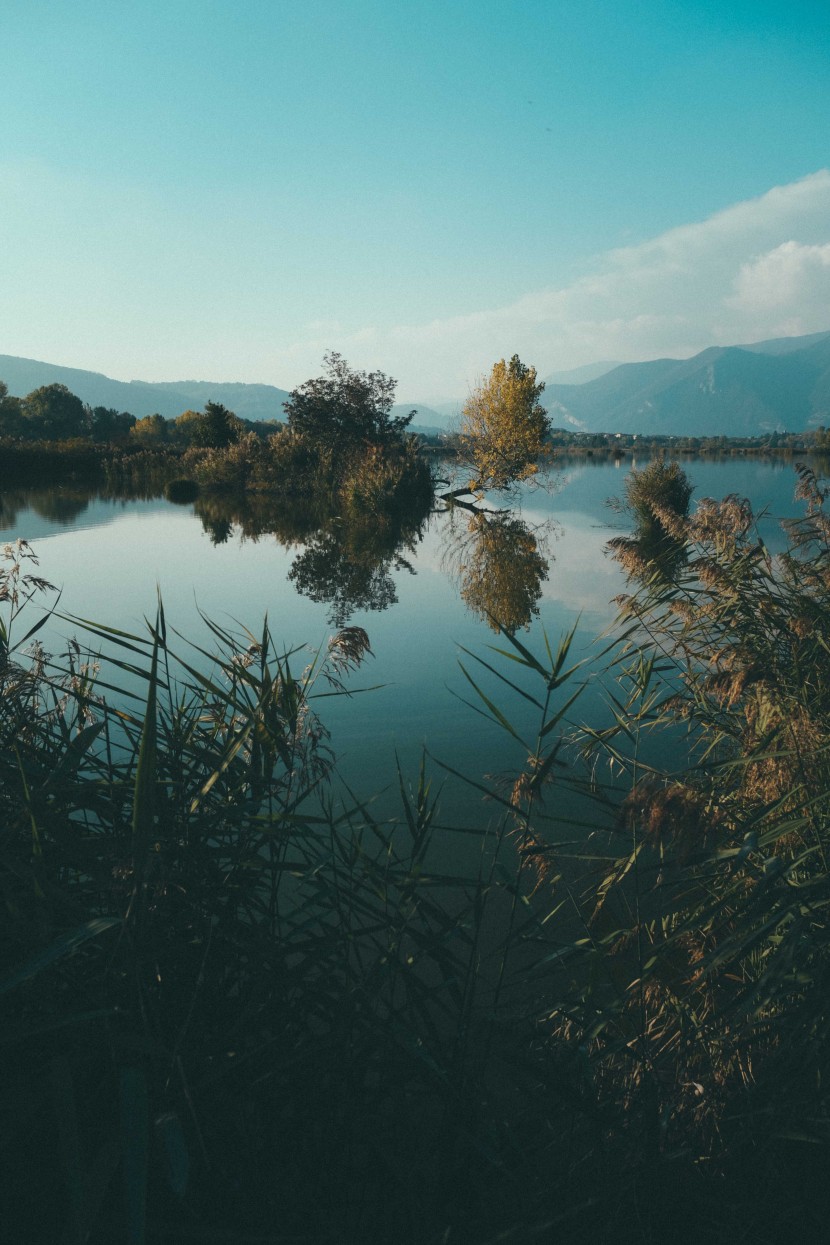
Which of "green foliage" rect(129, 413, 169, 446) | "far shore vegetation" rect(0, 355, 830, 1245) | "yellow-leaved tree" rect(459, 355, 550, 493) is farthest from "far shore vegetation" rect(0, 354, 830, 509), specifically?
"green foliage" rect(129, 413, 169, 446)

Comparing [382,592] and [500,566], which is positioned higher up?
[500,566]

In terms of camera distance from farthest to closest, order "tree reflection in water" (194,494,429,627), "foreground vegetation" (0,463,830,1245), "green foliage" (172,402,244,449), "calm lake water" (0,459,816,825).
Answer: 1. "green foliage" (172,402,244,449)
2. "tree reflection in water" (194,494,429,627)
3. "calm lake water" (0,459,816,825)
4. "foreground vegetation" (0,463,830,1245)

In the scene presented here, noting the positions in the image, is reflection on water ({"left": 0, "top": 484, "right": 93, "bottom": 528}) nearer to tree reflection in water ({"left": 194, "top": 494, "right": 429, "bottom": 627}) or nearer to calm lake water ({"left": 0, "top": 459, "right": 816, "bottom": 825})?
calm lake water ({"left": 0, "top": 459, "right": 816, "bottom": 825})

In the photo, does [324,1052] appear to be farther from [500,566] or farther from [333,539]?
[333,539]

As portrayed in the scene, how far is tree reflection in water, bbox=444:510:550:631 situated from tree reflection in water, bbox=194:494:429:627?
145 centimetres

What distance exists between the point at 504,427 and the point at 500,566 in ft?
55.9

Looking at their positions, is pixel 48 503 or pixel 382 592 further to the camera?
pixel 48 503

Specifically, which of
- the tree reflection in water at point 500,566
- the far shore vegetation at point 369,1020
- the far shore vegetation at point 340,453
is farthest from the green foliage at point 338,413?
the far shore vegetation at point 369,1020

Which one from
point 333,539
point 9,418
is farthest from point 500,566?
point 9,418

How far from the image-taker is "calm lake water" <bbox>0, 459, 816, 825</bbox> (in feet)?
22.5

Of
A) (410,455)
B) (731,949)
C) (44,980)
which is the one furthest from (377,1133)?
(410,455)

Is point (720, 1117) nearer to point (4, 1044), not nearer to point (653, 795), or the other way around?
point (653, 795)

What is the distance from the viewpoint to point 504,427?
3195cm

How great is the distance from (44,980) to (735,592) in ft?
10.9
